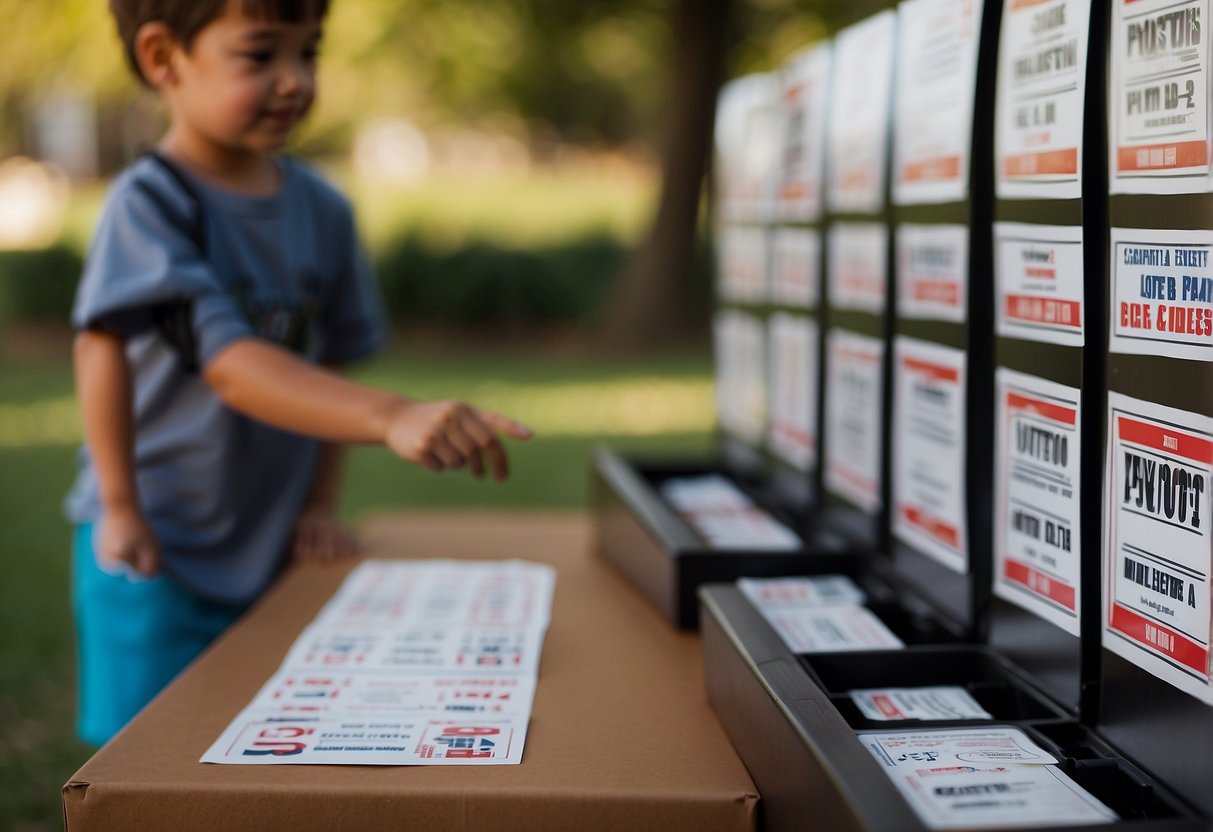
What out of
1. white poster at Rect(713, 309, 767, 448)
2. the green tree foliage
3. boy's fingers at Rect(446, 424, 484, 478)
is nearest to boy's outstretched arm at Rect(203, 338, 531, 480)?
boy's fingers at Rect(446, 424, 484, 478)

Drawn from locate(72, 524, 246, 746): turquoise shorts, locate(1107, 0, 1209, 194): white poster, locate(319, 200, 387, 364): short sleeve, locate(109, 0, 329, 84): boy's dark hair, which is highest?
locate(109, 0, 329, 84): boy's dark hair

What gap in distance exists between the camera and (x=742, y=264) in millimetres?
2590

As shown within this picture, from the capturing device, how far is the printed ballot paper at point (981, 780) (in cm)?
100

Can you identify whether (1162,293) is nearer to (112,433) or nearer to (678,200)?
(112,433)

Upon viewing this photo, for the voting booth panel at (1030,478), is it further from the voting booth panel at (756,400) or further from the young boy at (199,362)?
the young boy at (199,362)

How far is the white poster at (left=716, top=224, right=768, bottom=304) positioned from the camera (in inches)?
96.3

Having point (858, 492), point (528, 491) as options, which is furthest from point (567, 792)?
point (528, 491)

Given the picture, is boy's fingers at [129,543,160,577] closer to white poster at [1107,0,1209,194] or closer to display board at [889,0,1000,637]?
display board at [889,0,1000,637]

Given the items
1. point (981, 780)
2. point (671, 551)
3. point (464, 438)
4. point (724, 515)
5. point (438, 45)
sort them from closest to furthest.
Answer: point (981, 780), point (464, 438), point (671, 551), point (724, 515), point (438, 45)

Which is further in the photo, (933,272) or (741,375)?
(741,375)

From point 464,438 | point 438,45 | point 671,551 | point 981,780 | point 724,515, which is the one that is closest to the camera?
point 981,780

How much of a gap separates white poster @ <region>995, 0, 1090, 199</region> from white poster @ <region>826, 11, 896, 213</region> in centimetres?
36

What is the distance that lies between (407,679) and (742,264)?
1322 millimetres

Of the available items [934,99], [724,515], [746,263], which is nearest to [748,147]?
[746,263]
